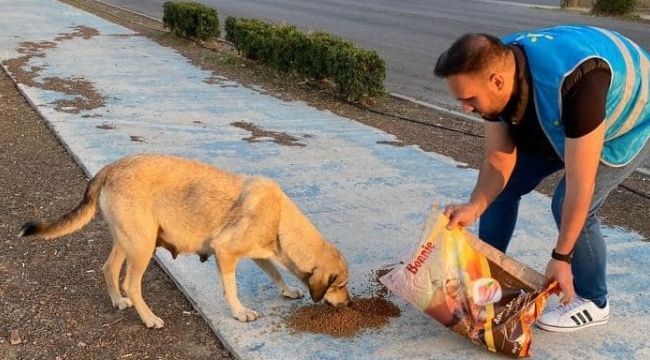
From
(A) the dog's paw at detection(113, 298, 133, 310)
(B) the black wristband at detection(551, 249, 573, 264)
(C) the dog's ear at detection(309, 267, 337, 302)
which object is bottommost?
(A) the dog's paw at detection(113, 298, 133, 310)

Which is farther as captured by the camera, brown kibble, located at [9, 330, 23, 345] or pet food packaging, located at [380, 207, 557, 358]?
brown kibble, located at [9, 330, 23, 345]

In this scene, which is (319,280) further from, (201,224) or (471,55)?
(471,55)

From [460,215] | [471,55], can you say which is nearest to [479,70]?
[471,55]

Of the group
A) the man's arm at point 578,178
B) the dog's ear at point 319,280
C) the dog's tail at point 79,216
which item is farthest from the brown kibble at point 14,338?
the man's arm at point 578,178

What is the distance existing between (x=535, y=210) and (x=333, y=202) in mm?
1613

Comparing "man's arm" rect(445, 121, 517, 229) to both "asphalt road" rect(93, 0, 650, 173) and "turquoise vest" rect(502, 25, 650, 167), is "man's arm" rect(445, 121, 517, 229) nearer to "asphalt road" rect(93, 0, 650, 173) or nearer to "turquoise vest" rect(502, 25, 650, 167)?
"turquoise vest" rect(502, 25, 650, 167)

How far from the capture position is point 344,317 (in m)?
3.78

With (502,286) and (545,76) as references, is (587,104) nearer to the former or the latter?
(545,76)

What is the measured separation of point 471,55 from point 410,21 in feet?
65.7

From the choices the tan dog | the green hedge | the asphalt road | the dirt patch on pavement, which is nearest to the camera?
the tan dog

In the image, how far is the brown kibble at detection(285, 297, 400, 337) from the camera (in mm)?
3699

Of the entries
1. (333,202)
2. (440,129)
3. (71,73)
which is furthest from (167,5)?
(333,202)

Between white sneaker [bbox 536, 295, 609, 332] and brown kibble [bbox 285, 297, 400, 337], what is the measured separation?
0.81m

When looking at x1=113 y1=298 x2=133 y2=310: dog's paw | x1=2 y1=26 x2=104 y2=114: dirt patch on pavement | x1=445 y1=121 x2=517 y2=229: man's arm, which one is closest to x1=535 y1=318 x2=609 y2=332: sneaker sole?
x1=445 y1=121 x2=517 y2=229: man's arm
